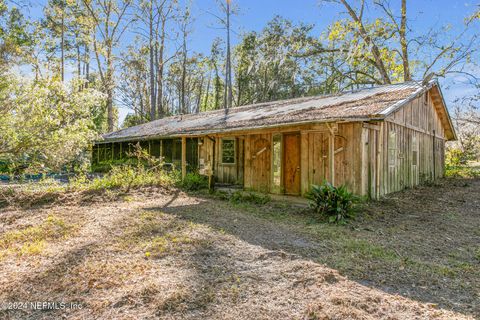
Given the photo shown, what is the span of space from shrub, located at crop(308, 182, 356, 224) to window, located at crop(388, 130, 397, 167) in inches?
138

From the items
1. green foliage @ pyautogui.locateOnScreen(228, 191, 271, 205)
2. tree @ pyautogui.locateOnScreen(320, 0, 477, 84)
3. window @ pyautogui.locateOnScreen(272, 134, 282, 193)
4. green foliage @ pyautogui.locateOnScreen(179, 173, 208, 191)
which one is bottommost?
green foliage @ pyautogui.locateOnScreen(228, 191, 271, 205)

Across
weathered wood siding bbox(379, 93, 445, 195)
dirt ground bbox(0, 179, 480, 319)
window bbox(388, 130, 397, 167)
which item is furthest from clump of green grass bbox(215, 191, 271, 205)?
window bbox(388, 130, 397, 167)

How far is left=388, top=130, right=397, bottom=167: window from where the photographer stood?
32.7ft

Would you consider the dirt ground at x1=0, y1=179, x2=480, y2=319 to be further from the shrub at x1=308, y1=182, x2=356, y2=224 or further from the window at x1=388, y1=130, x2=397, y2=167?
the window at x1=388, y1=130, x2=397, y2=167

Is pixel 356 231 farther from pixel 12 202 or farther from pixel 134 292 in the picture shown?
pixel 12 202

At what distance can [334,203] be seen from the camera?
23.6 ft

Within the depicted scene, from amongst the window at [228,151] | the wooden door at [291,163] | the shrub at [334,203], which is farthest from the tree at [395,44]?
the window at [228,151]

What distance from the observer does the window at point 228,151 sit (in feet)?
42.4

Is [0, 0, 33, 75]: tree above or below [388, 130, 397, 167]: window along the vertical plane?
above

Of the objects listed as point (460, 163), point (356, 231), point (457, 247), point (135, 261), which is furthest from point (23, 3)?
point (460, 163)

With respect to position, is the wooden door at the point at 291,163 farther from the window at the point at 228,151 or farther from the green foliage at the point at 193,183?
the green foliage at the point at 193,183

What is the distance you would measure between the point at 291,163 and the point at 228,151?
3.51 m

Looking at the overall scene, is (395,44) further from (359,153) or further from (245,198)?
(245,198)

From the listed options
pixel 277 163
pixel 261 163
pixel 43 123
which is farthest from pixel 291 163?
pixel 43 123
